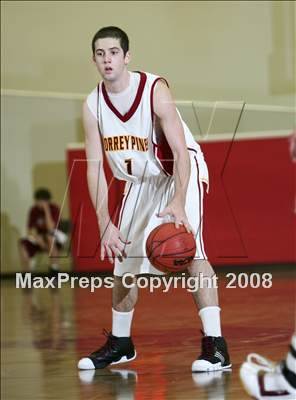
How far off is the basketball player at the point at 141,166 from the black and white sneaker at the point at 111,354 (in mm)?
162

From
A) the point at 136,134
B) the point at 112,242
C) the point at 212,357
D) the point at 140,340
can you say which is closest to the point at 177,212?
the point at 112,242

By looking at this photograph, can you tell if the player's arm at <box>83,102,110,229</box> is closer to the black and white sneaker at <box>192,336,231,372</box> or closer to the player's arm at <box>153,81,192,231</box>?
the player's arm at <box>153,81,192,231</box>

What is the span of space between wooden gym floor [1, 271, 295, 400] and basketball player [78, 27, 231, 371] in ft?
0.88

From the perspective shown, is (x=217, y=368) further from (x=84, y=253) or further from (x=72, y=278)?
(x=72, y=278)

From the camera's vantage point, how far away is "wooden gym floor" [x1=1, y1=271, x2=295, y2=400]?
3.68 meters

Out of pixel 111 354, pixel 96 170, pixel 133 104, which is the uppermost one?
pixel 133 104

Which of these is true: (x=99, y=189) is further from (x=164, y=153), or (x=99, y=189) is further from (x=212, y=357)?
(x=212, y=357)

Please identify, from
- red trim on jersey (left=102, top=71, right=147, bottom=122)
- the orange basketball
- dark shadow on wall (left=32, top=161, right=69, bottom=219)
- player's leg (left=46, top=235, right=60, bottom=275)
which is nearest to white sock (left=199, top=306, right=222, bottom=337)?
the orange basketball

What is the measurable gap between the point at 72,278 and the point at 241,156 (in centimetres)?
191

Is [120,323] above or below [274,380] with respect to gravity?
below

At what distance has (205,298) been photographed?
3889 mm

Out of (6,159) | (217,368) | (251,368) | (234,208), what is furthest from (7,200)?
(251,368)

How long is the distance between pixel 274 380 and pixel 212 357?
1.22 metres

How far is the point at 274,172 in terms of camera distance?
8.91 m
